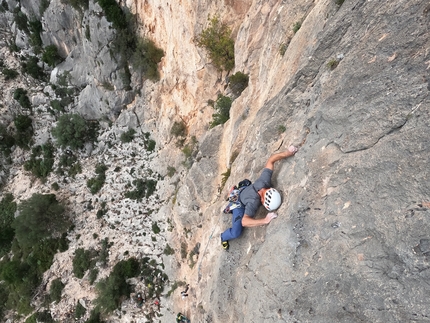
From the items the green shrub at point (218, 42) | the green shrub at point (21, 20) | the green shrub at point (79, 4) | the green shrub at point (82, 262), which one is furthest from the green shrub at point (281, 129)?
the green shrub at point (21, 20)

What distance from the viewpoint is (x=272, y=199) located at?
5688mm

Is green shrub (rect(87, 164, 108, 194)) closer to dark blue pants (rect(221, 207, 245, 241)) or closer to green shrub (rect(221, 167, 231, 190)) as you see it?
green shrub (rect(221, 167, 231, 190))

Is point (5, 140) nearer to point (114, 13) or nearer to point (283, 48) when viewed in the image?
point (114, 13)

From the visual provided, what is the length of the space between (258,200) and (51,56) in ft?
89.3

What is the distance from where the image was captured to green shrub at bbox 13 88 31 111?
24266 millimetres

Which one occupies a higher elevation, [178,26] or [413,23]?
[178,26]

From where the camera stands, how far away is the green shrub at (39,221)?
1998 centimetres

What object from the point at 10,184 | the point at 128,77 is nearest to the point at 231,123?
the point at 128,77

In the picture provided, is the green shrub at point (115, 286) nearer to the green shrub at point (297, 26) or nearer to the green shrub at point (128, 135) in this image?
the green shrub at point (128, 135)

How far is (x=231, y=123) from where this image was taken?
11055mm

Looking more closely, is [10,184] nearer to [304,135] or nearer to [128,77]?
[128,77]

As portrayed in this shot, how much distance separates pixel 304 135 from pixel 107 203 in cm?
1823

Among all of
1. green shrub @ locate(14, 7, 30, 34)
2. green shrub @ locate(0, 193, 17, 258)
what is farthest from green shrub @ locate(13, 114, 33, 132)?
green shrub @ locate(14, 7, 30, 34)

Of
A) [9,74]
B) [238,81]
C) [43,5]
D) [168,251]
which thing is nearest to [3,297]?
[168,251]
